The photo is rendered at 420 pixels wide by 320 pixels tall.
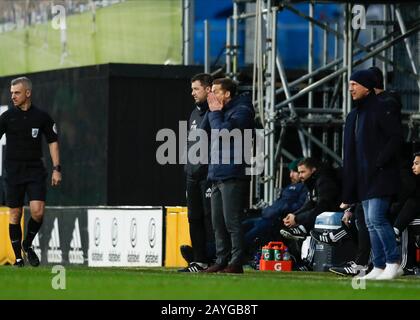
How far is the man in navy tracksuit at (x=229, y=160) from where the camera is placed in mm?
15078

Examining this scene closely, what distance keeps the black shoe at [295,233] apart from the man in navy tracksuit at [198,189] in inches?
73.3

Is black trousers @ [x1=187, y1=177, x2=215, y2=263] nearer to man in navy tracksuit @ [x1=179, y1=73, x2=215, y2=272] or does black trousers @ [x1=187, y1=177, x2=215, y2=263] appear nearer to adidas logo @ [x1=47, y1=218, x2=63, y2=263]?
man in navy tracksuit @ [x1=179, y1=73, x2=215, y2=272]

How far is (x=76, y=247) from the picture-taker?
75.6 ft

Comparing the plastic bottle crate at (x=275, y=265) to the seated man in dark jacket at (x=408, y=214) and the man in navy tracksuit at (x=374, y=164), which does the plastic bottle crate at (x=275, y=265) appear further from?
the man in navy tracksuit at (x=374, y=164)

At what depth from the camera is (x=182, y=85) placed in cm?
2339

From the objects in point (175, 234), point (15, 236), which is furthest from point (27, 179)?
point (175, 234)

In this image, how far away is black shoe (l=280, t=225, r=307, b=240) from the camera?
1816cm

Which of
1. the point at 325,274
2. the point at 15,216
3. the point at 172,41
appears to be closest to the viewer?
the point at 325,274

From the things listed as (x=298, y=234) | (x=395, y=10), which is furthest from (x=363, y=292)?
(x=395, y=10)

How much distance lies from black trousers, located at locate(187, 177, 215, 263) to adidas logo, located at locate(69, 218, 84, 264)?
21.5 ft

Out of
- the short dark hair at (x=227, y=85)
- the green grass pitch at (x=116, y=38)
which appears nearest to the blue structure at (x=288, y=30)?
the green grass pitch at (x=116, y=38)

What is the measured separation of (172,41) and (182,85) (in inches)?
67.2

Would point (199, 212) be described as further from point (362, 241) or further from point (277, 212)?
point (277, 212)
